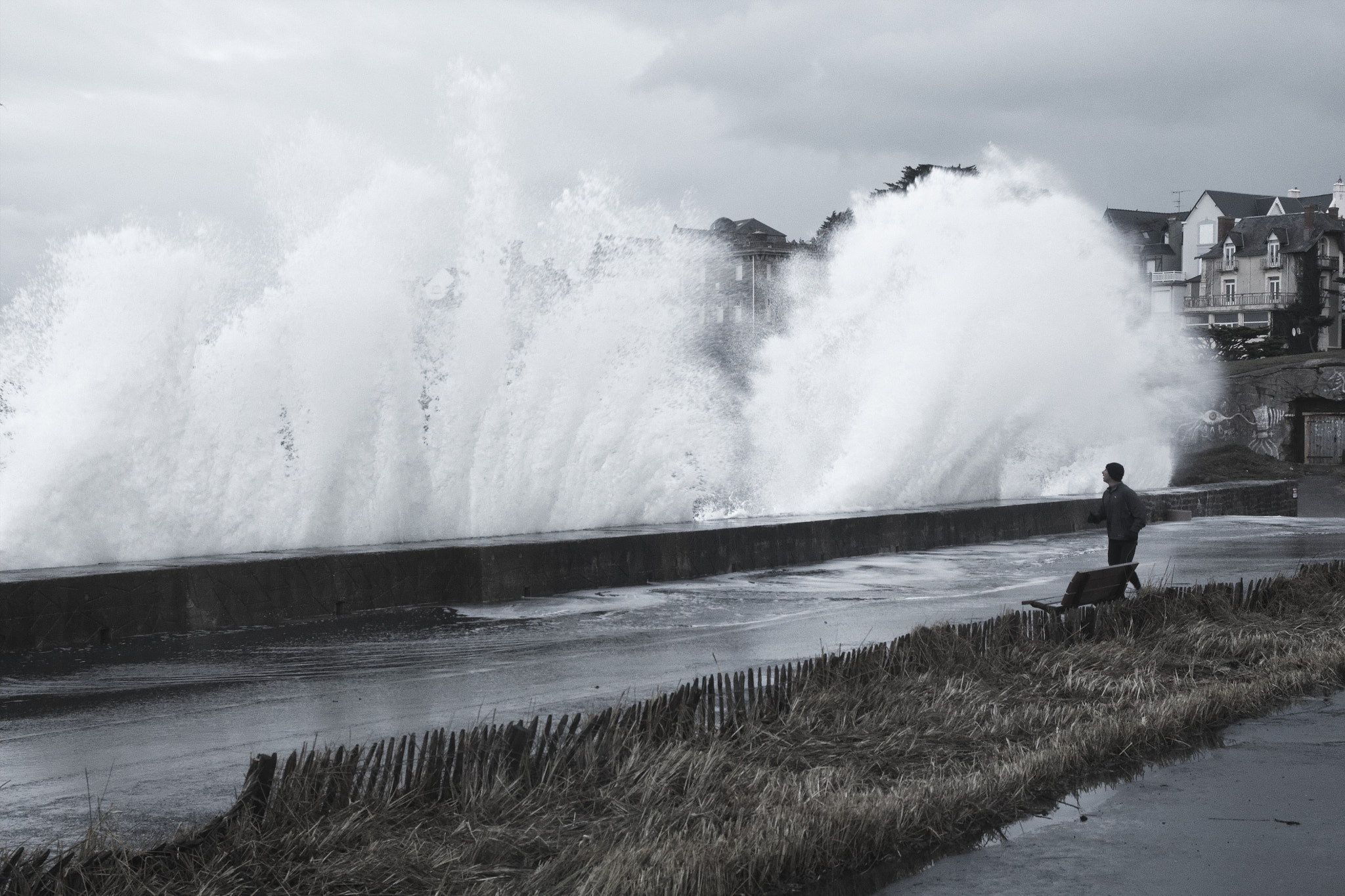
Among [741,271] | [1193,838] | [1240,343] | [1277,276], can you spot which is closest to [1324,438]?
[1240,343]

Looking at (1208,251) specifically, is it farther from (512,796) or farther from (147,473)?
(512,796)

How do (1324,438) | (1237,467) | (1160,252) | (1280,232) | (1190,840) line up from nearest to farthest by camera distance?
(1190,840), (1237,467), (1324,438), (1280,232), (1160,252)

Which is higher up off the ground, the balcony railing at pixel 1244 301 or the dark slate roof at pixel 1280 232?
the dark slate roof at pixel 1280 232

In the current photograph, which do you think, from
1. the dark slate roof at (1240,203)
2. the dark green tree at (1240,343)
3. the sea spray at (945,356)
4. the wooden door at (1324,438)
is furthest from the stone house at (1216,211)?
the sea spray at (945,356)

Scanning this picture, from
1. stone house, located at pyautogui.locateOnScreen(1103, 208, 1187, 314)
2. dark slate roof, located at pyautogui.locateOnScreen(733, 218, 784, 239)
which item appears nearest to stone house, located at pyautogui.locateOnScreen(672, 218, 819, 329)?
dark slate roof, located at pyautogui.locateOnScreen(733, 218, 784, 239)

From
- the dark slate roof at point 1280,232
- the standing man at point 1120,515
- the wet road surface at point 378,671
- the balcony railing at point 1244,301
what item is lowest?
the wet road surface at point 378,671

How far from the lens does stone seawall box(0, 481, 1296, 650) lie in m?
9.27

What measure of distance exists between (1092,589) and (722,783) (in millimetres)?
4790

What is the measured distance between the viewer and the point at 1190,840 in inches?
192

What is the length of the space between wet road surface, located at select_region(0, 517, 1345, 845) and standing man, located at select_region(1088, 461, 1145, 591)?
0.88 metres

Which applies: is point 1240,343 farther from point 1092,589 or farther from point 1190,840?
point 1190,840

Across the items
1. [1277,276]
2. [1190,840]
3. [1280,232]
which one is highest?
[1280,232]

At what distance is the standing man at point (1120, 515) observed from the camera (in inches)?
465

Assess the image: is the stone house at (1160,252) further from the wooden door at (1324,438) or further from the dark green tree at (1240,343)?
the wooden door at (1324,438)
